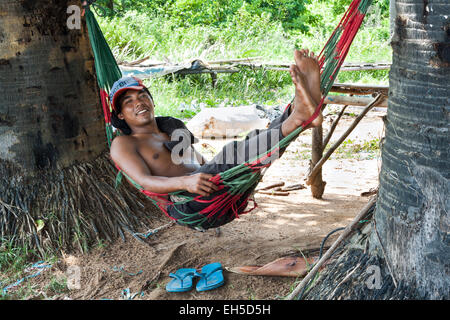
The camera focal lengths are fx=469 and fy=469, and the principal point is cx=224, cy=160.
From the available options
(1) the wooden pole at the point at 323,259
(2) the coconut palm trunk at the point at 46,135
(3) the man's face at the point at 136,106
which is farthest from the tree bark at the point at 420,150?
(2) the coconut palm trunk at the point at 46,135

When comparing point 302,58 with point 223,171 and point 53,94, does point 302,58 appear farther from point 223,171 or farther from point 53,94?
point 53,94

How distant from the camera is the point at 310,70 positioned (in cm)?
182

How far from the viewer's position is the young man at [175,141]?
181cm

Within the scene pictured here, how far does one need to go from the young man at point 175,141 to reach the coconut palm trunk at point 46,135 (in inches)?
15.9

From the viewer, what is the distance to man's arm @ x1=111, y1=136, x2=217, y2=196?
76.0 inches

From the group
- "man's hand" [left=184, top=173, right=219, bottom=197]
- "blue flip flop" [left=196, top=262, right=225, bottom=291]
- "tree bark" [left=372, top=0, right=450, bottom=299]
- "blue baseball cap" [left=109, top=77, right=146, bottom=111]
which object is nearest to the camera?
"tree bark" [left=372, top=0, right=450, bottom=299]

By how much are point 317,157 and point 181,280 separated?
5.05 feet

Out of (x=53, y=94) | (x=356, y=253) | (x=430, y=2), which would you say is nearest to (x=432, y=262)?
(x=356, y=253)

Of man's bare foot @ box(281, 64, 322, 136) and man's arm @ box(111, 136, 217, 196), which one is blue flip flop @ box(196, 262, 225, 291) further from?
man's bare foot @ box(281, 64, 322, 136)

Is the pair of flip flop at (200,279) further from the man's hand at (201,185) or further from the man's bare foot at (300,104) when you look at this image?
the man's bare foot at (300,104)

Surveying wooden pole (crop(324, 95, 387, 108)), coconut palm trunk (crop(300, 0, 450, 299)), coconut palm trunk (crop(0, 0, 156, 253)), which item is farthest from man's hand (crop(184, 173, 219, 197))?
wooden pole (crop(324, 95, 387, 108))

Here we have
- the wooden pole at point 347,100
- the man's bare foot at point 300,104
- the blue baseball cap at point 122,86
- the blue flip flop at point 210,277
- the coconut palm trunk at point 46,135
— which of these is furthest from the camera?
the wooden pole at point 347,100

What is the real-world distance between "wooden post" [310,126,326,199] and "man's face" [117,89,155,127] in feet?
4.38

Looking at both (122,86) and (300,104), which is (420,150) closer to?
(300,104)
